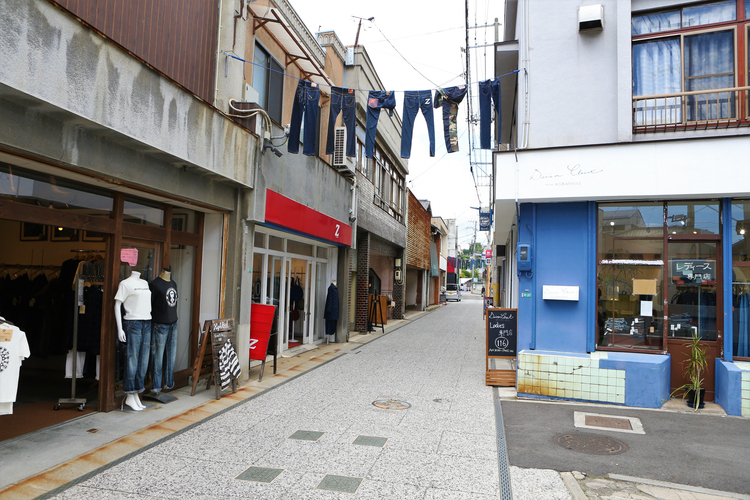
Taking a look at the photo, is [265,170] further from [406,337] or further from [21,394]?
[406,337]

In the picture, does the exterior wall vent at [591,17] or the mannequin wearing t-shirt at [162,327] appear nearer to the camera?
the mannequin wearing t-shirt at [162,327]

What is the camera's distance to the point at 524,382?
7293 millimetres

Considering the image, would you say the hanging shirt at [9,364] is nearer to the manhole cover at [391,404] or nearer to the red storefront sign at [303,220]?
the manhole cover at [391,404]

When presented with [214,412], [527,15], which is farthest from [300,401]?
[527,15]

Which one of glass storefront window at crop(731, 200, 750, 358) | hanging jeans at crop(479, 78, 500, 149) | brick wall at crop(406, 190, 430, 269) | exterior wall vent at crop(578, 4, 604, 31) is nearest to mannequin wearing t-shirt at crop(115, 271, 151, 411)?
hanging jeans at crop(479, 78, 500, 149)

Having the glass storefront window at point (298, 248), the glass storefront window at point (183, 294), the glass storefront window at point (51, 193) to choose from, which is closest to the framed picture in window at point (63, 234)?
the glass storefront window at point (183, 294)

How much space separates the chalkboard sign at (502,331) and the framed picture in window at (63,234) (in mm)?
6723

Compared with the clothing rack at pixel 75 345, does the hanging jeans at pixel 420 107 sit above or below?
above

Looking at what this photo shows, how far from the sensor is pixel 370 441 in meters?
5.18

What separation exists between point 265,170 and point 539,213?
4702 mm

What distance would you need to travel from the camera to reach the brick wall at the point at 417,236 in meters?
23.5

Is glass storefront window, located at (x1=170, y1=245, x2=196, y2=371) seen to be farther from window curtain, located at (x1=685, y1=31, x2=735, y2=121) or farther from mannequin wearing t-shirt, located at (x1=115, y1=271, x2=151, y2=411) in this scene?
window curtain, located at (x1=685, y1=31, x2=735, y2=121)

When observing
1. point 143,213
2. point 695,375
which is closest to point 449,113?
point 143,213

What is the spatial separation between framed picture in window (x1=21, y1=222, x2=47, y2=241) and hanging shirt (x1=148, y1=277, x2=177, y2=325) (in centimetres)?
267
